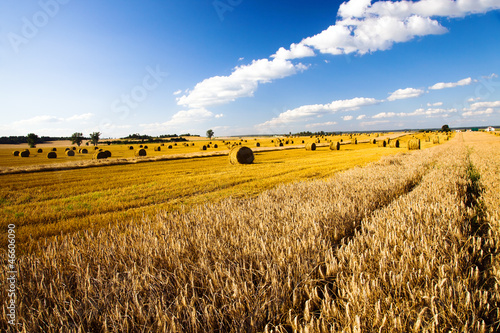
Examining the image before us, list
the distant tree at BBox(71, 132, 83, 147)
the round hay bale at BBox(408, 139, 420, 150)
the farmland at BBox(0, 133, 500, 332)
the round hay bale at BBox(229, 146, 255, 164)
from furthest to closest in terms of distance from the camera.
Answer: the distant tree at BBox(71, 132, 83, 147)
the round hay bale at BBox(408, 139, 420, 150)
the round hay bale at BBox(229, 146, 255, 164)
the farmland at BBox(0, 133, 500, 332)

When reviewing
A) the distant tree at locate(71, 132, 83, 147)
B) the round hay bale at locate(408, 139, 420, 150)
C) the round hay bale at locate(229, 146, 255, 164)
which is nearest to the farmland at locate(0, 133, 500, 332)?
the round hay bale at locate(229, 146, 255, 164)

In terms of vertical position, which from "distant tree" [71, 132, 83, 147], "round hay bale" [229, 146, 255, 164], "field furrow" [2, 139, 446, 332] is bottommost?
"field furrow" [2, 139, 446, 332]

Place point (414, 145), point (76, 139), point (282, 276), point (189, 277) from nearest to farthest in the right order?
point (282, 276) → point (189, 277) → point (414, 145) → point (76, 139)

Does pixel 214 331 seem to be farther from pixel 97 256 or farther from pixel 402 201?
pixel 402 201

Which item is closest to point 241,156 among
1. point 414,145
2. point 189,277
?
point 189,277

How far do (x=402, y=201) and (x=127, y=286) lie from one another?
18.9 feet

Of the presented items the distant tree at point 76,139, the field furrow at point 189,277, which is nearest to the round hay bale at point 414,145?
the field furrow at point 189,277

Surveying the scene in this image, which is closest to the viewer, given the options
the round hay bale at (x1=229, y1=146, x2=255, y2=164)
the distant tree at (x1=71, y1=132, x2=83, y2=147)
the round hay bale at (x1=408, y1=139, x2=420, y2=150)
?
the round hay bale at (x1=229, y1=146, x2=255, y2=164)

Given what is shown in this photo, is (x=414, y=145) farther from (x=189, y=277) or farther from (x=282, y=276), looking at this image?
(x=189, y=277)

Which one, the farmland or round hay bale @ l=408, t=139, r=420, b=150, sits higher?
round hay bale @ l=408, t=139, r=420, b=150

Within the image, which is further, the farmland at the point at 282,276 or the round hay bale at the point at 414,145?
the round hay bale at the point at 414,145

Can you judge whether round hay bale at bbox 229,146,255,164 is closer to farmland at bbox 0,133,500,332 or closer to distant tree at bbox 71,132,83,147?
farmland at bbox 0,133,500,332

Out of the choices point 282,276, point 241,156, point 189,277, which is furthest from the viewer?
point 241,156

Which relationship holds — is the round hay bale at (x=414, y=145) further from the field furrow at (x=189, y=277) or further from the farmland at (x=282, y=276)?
the field furrow at (x=189, y=277)
